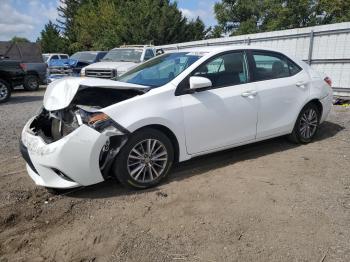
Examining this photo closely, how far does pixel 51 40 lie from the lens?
183 ft

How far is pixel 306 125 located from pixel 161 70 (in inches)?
106

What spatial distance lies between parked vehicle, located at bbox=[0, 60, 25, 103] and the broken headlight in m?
9.70

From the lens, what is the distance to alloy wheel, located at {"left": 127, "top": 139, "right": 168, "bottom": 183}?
13.8ft

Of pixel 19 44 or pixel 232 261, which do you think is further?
pixel 19 44

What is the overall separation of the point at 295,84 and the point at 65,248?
4220mm

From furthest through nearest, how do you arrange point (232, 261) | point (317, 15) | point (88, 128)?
point (317, 15)
point (88, 128)
point (232, 261)

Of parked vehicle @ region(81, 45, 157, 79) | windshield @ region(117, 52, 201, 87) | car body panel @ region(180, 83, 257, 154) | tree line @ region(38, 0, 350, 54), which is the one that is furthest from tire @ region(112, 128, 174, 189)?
tree line @ region(38, 0, 350, 54)

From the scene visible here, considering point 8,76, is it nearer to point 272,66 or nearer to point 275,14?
point 272,66

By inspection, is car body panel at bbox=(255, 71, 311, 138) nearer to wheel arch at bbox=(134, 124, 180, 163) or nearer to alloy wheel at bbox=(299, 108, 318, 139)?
alloy wheel at bbox=(299, 108, 318, 139)

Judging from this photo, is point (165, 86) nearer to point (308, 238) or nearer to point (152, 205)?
point (152, 205)

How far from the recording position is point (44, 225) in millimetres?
3607

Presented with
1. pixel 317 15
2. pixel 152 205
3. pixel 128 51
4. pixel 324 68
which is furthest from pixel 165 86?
pixel 317 15

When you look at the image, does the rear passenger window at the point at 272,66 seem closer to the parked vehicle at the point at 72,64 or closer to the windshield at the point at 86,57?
the parked vehicle at the point at 72,64

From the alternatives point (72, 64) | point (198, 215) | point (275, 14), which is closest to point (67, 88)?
point (198, 215)
